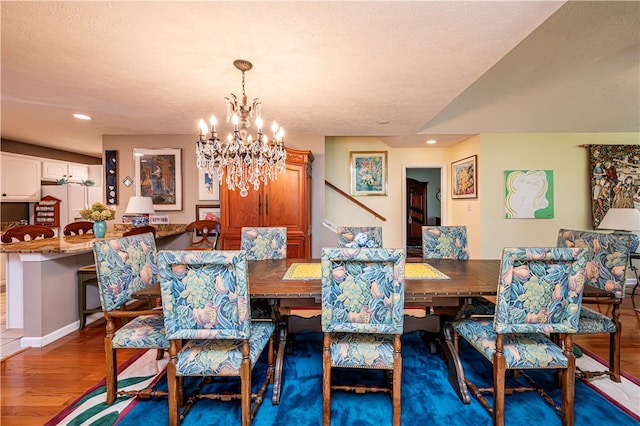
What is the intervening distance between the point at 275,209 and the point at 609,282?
3.20 m

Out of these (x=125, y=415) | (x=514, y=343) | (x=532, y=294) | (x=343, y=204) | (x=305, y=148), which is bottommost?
(x=125, y=415)

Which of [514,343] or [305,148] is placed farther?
[305,148]

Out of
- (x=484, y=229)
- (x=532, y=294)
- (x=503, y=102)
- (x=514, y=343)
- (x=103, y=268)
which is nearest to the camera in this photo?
(x=532, y=294)

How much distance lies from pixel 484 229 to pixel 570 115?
6.31 ft

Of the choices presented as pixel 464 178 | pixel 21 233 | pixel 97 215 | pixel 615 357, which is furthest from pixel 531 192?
pixel 21 233

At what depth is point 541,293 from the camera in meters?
1.41

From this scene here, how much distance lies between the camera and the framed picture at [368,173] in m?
5.34

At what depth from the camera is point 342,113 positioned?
324 centimetres

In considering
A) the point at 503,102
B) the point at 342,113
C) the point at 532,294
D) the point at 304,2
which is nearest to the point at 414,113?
the point at 342,113

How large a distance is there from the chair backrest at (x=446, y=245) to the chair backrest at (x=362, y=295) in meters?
1.41

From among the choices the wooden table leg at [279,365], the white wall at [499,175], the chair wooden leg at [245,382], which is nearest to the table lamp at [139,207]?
the white wall at [499,175]

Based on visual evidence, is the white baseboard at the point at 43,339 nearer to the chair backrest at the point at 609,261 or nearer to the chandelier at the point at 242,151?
the chandelier at the point at 242,151

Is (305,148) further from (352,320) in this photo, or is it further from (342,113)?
(352,320)

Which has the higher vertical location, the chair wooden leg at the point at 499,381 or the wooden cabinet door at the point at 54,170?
the wooden cabinet door at the point at 54,170
